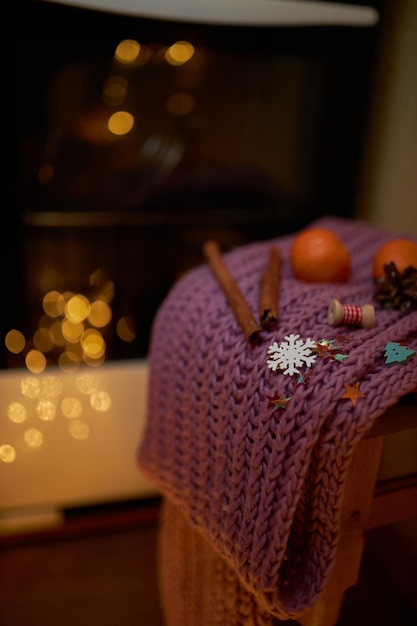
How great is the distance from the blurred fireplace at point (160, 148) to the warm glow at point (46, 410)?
76mm

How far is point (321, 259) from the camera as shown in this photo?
2.10 feet

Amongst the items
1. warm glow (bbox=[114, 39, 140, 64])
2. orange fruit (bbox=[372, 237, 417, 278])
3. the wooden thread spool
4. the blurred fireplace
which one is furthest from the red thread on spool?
warm glow (bbox=[114, 39, 140, 64])

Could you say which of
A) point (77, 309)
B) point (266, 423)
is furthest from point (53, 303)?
point (266, 423)

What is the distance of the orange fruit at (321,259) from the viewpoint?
64 centimetres

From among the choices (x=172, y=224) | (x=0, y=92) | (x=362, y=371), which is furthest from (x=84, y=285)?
(x=362, y=371)

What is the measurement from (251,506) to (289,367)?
0.14 m

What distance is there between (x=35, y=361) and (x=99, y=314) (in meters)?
0.13

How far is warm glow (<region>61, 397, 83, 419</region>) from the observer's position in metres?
A: 0.92

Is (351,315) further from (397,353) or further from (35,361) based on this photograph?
(35,361)

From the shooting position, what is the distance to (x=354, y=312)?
0.54m

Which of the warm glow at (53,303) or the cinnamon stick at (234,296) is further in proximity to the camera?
the warm glow at (53,303)

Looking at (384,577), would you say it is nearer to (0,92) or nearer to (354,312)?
(354,312)

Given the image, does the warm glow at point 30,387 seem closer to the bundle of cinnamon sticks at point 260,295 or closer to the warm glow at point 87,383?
the warm glow at point 87,383

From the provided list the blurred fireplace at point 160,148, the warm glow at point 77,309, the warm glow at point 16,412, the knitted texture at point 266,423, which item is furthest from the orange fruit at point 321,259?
→ the warm glow at point 16,412
